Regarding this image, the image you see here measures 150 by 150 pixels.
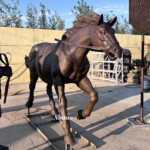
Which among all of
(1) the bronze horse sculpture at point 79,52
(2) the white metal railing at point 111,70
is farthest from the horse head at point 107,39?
(2) the white metal railing at point 111,70

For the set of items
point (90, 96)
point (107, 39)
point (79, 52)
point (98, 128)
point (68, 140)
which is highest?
point (107, 39)

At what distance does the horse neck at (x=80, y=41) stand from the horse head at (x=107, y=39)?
0.14 m

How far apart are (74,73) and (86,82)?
301 millimetres

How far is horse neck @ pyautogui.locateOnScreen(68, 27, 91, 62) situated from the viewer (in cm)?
259

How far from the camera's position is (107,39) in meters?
2.32

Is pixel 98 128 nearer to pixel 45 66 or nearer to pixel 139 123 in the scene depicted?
pixel 139 123

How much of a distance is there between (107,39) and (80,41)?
487 millimetres

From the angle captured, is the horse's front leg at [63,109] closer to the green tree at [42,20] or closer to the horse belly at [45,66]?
the horse belly at [45,66]

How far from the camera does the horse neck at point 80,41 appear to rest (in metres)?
2.59

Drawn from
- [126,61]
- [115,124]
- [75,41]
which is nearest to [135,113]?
[115,124]

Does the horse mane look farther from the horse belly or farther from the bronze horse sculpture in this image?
the horse belly

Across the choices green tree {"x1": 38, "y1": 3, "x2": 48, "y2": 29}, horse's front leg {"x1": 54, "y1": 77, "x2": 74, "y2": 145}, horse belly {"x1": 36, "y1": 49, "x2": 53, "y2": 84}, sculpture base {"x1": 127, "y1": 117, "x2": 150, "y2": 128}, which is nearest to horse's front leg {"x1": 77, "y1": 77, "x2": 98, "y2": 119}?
horse's front leg {"x1": 54, "y1": 77, "x2": 74, "y2": 145}

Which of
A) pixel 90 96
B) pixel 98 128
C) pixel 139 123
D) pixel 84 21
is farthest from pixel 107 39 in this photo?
pixel 139 123

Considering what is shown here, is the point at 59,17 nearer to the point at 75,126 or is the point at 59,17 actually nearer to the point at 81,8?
the point at 81,8
